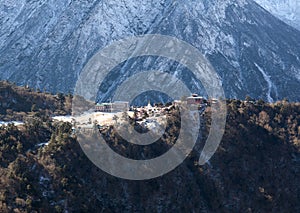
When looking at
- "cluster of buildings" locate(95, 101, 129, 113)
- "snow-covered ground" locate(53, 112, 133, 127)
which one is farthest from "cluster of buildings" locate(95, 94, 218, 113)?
"snow-covered ground" locate(53, 112, 133, 127)

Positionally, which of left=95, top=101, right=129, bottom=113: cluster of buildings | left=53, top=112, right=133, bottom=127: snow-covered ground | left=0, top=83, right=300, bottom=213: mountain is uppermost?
left=95, top=101, right=129, bottom=113: cluster of buildings

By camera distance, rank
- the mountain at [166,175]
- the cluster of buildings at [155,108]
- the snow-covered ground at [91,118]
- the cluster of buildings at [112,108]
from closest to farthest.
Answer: the mountain at [166,175] → the snow-covered ground at [91,118] → the cluster of buildings at [155,108] → the cluster of buildings at [112,108]

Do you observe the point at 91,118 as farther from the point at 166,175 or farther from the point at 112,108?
the point at 166,175

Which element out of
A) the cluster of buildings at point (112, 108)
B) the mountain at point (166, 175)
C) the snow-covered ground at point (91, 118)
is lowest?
the mountain at point (166, 175)

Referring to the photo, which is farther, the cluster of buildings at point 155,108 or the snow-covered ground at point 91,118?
the cluster of buildings at point 155,108

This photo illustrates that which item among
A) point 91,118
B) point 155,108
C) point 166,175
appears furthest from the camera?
point 155,108

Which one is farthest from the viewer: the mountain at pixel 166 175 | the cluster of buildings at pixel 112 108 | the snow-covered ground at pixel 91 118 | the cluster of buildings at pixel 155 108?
the cluster of buildings at pixel 112 108

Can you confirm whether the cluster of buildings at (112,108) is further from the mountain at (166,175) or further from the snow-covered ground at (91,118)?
the mountain at (166,175)

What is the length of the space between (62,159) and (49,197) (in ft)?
32.4

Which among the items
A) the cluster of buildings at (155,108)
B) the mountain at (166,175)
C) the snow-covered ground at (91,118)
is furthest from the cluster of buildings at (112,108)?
the mountain at (166,175)

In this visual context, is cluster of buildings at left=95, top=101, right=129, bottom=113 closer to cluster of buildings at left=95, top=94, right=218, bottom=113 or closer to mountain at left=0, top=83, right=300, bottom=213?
cluster of buildings at left=95, top=94, right=218, bottom=113

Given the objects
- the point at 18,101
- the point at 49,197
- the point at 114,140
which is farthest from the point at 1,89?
the point at 49,197

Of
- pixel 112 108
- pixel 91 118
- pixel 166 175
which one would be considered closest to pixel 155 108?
pixel 112 108

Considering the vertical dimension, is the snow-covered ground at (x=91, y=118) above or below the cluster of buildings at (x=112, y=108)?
below
